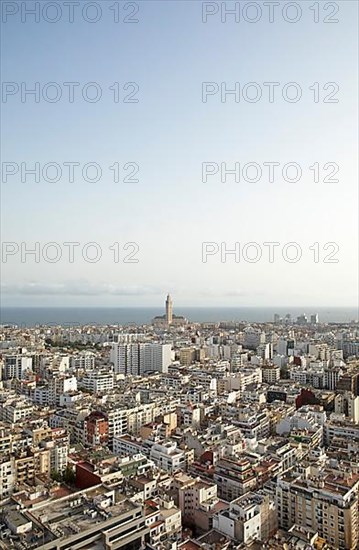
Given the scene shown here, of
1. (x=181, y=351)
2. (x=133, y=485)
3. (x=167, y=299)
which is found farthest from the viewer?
(x=167, y=299)

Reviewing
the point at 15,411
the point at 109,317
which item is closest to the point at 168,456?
the point at 15,411

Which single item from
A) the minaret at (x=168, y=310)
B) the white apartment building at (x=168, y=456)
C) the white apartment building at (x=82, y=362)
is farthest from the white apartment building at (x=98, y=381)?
the minaret at (x=168, y=310)

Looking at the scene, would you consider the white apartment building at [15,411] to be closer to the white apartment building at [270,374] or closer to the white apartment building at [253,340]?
the white apartment building at [270,374]

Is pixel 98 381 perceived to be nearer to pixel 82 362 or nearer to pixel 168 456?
pixel 82 362

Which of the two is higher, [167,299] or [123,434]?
[167,299]

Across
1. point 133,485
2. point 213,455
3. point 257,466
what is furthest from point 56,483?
point 257,466

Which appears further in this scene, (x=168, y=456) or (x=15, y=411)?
(x=15, y=411)

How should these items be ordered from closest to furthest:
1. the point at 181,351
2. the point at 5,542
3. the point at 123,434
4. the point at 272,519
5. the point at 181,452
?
the point at 5,542 → the point at 272,519 → the point at 181,452 → the point at 123,434 → the point at 181,351

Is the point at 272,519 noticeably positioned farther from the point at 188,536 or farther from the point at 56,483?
the point at 56,483

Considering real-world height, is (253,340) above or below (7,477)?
above

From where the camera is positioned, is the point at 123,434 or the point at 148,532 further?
the point at 123,434

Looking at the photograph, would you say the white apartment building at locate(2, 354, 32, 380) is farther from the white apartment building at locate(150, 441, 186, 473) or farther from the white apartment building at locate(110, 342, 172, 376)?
the white apartment building at locate(150, 441, 186, 473)
